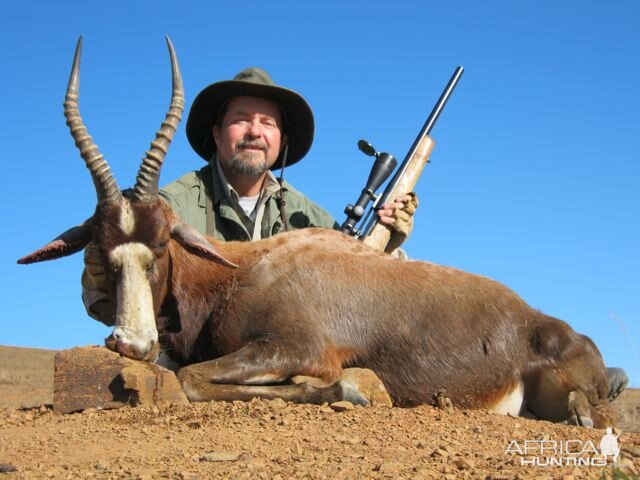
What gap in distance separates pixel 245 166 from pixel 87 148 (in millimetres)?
2405

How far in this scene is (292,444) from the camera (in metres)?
4.57

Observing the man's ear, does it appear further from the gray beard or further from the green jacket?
the gray beard

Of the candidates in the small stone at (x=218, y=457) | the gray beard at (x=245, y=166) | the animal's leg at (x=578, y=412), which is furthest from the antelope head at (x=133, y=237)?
the animal's leg at (x=578, y=412)

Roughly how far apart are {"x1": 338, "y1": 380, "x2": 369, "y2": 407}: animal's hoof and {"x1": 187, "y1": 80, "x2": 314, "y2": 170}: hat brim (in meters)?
3.98

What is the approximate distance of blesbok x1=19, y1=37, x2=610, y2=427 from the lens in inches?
244

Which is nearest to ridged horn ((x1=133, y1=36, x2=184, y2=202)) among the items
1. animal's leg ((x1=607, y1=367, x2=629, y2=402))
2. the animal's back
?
the animal's back

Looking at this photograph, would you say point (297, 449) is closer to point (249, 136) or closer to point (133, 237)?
point (133, 237)

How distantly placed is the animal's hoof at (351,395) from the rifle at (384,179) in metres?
2.82

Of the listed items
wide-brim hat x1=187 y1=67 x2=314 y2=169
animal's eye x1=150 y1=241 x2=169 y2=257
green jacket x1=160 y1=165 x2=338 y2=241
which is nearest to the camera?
animal's eye x1=150 y1=241 x2=169 y2=257

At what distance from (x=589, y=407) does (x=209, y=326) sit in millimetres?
3012

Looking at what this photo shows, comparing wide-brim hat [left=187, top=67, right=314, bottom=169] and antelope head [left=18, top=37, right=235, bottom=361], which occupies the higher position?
wide-brim hat [left=187, top=67, right=314, bottom=169]

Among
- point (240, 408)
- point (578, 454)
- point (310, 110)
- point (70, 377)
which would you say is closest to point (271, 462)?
point (240, 408)

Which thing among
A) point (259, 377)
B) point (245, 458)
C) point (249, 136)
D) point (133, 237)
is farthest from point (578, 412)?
point (249, 136)

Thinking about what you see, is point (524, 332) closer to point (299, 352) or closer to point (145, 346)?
point (299, 352)
